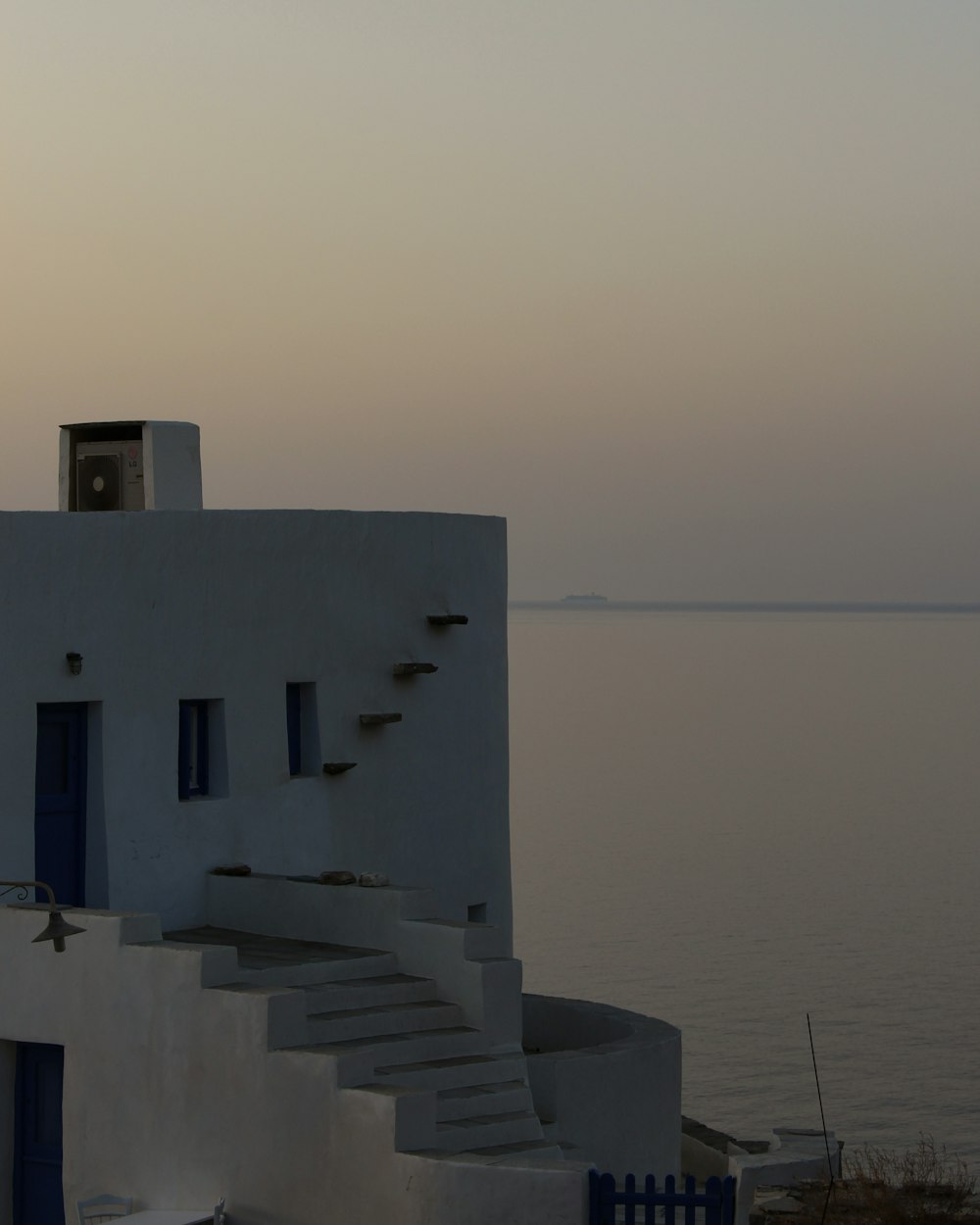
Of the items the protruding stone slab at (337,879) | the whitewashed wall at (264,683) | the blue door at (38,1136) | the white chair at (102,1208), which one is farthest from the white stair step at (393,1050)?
the whitewashed wall at (264,683)

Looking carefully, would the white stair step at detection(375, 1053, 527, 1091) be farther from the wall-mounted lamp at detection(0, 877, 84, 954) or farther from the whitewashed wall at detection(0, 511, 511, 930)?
the whitewashed wall at detection(0, 511, 511, 930)

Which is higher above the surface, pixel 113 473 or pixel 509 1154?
pixel 113 473

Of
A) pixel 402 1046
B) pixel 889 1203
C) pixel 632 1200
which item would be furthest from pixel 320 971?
pixel 889 1203

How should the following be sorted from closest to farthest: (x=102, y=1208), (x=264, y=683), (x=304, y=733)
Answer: (x=102, y=1208)
(x=264, y=683)
(x=304, y=733)

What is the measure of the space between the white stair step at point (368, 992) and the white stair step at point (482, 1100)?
100cm

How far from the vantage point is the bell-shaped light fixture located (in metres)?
15.4

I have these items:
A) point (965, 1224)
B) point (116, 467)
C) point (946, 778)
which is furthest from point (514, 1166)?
point (946, 778)

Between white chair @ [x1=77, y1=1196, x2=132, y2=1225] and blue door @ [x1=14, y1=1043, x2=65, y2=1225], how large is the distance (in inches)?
26.1

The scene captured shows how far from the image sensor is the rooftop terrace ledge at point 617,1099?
19.0 m

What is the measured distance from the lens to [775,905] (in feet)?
224

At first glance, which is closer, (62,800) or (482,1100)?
(482,1100)

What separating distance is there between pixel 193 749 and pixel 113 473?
473 centimetres

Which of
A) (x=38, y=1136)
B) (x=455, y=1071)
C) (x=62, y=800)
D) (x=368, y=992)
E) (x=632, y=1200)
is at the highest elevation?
(x=62, y=800)

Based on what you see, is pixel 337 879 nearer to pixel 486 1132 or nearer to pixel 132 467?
pixel 486 1132
